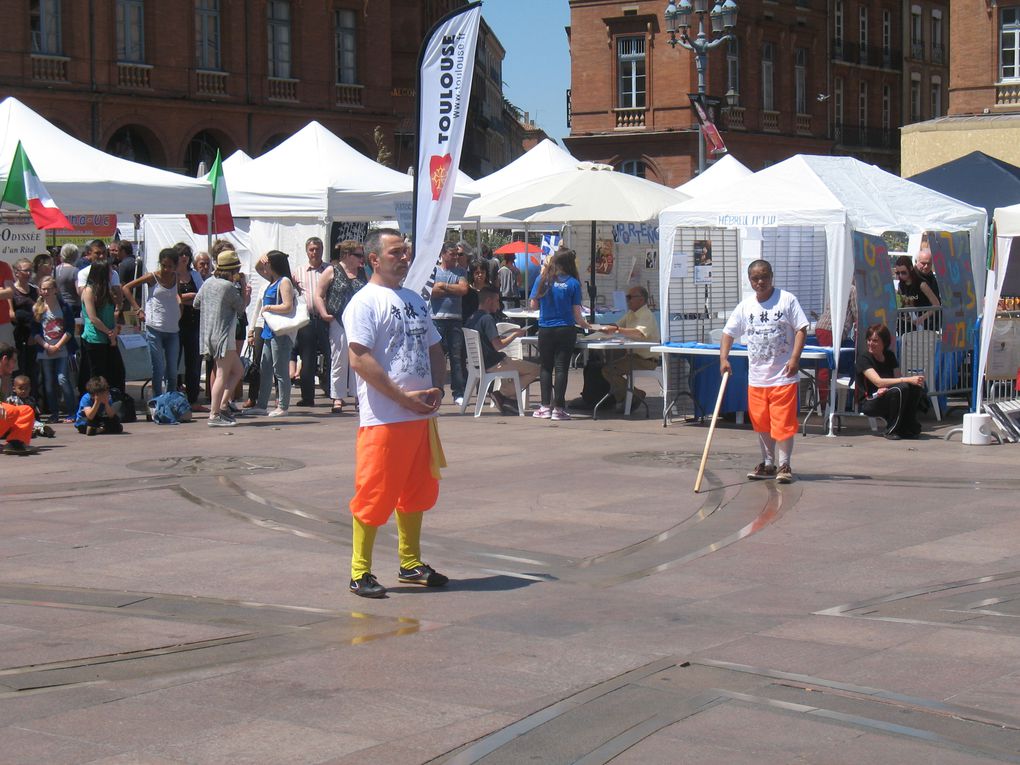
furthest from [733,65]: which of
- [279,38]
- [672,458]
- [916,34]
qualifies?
[672,458]

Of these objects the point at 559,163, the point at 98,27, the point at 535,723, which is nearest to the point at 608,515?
the point at 535,723

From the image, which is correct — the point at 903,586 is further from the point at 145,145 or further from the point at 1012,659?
the point at 145,145

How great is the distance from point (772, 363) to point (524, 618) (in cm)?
479

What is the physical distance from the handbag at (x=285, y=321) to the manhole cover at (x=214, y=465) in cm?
334

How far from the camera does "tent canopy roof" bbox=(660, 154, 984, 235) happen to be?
1430 centimetres

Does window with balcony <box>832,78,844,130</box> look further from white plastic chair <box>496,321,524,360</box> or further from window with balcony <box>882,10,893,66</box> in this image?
white plastic chair <box>496,321,524,360</box>

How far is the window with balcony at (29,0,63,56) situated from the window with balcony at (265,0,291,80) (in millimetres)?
7031

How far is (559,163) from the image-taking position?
82.1 ft

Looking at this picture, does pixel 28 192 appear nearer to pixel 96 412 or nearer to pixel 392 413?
pixel 96 412

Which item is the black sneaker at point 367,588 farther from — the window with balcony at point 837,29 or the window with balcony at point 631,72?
the window with balcony at point 837,29

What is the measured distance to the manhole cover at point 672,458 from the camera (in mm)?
12180

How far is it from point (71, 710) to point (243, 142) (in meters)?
39.1

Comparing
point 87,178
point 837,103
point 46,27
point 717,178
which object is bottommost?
point 87,178

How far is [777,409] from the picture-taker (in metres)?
11.0
